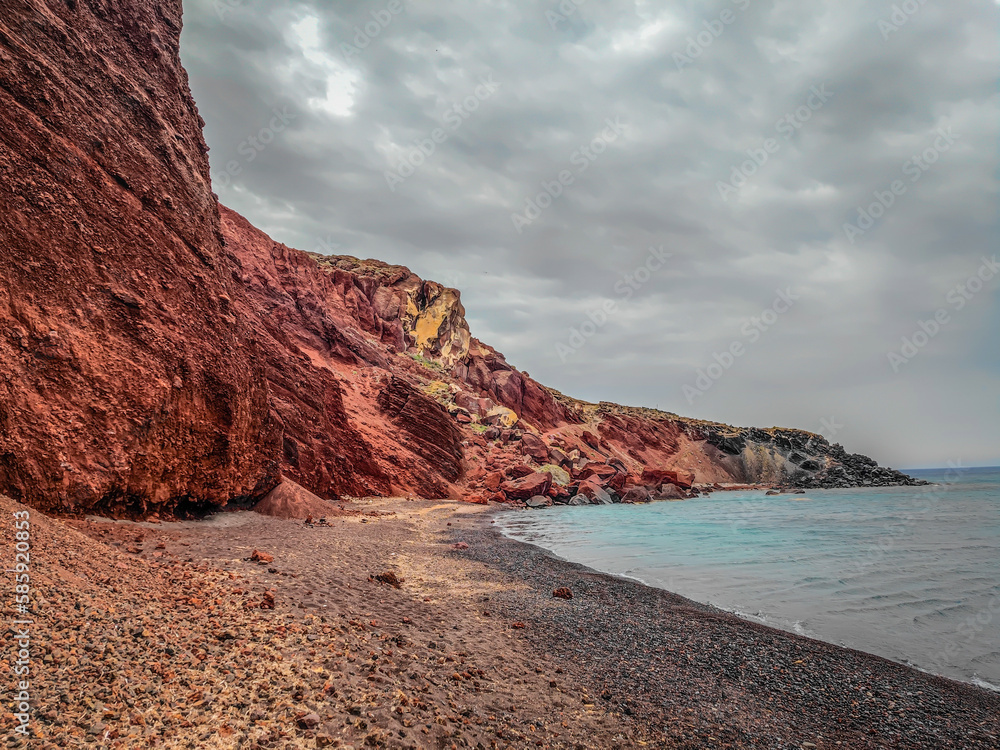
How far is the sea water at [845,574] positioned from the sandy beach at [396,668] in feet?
4.55

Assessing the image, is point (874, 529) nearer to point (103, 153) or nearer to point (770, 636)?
point (770, 636)

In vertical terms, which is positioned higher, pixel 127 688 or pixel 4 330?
pixel 4 330

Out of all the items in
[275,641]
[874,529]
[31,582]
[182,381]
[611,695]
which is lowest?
[874,529]

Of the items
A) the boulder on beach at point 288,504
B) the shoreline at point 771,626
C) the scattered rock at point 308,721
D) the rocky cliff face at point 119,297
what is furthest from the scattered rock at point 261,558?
the shoreline at point 771,626

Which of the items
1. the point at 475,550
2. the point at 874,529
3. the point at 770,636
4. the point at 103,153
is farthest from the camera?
the point at 874,529

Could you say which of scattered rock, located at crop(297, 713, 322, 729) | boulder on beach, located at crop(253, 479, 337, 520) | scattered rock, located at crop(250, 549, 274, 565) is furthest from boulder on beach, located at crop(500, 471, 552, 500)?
scattered rock, located at crop(297, 713, 322, 729)

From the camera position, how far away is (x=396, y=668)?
461 cm

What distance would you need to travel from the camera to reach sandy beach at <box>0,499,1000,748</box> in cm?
322

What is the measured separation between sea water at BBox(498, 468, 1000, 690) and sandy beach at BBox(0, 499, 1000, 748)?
1.39 metres

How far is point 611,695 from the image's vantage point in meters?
5.05

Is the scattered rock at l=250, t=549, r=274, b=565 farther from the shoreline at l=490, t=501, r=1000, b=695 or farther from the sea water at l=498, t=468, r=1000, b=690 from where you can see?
the sea water at l=498, t=468, r=1000, b=690

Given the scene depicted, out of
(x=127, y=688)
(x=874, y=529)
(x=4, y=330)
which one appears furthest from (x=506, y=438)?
(x=127, y=688)

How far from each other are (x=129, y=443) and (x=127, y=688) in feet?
26.5

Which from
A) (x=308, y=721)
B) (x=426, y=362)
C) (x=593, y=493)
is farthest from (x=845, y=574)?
(x=426, y=362)
